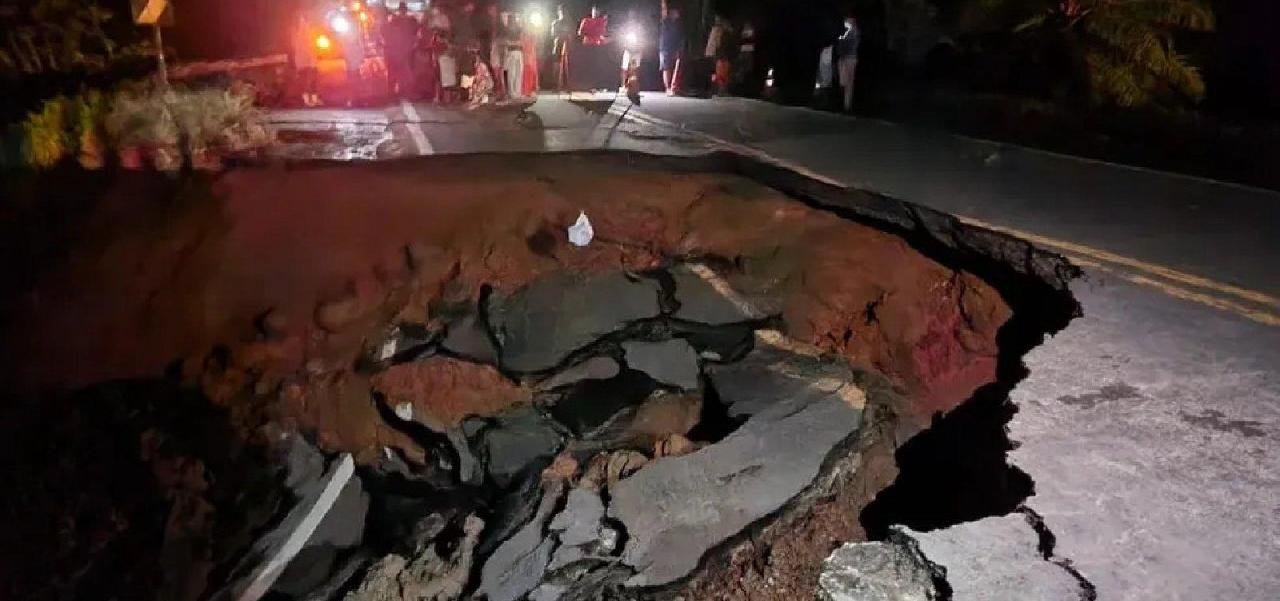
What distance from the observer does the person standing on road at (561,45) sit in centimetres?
2005

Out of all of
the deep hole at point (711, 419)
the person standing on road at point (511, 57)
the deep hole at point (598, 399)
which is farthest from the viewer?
the person standing on road at point (511, 57)

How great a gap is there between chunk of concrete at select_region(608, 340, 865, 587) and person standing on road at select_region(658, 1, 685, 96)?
642 inches

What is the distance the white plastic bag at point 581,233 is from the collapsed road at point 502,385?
0.08 m

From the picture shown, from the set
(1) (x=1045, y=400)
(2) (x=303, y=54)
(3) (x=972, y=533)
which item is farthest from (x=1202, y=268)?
(2) (x=303, y=54)

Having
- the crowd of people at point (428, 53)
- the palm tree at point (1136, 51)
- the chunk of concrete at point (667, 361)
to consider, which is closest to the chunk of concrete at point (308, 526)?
the chunk of concrete at point (667, 361)

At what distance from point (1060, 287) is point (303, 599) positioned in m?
5.14

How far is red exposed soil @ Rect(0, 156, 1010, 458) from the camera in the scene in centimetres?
626

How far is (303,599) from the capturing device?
4.63m

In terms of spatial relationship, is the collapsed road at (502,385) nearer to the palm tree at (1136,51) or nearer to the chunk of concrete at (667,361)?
the chunk of concrete at (667,361)

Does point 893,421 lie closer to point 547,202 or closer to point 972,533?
point 972,533

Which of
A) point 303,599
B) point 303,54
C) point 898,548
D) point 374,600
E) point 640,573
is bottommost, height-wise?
point 303,599

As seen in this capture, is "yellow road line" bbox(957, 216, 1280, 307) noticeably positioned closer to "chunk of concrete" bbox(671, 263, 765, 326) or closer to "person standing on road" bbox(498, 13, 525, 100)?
"chunk of concrete" bbox(671, 263, 765, 326)

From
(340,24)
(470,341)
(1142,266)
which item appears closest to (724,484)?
(470,341)

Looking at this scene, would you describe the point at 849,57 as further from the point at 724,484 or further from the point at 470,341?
the point at 724,484
